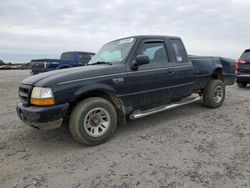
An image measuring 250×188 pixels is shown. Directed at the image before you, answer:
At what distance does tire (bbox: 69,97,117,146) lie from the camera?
379 centimetres

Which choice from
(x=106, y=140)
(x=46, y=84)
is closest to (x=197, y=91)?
(x=106, y=140)

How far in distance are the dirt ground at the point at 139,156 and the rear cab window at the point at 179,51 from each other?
141 centimetres

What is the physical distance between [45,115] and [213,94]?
4.50 m

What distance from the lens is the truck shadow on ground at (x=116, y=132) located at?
420 cm

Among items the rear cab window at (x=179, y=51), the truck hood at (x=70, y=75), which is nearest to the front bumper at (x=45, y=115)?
the truck hood at (x=70, y=75)

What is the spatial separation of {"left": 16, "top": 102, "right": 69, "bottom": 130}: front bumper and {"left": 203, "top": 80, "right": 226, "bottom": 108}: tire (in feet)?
13.2

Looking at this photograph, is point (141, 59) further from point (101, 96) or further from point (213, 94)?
point (213, 94)

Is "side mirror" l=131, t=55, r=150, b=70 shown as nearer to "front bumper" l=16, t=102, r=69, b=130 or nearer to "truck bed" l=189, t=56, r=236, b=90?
"front bumper" l=16, t=102, r=69, b=130

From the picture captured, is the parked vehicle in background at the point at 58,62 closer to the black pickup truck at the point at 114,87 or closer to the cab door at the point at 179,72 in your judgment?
the black pickup truck at the point at 114,87

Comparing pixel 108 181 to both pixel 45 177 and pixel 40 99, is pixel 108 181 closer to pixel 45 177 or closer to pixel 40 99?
pixel 45 177

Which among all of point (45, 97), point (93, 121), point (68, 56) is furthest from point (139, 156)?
point (68, 56)

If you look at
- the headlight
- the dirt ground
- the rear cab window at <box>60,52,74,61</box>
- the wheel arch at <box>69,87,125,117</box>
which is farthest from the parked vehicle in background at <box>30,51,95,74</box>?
the headlight

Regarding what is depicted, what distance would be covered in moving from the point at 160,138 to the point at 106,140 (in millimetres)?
993

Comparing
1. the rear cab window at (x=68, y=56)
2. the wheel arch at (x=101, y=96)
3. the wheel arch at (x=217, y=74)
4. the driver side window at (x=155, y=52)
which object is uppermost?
the rear cab window at (x=68, y=56)
